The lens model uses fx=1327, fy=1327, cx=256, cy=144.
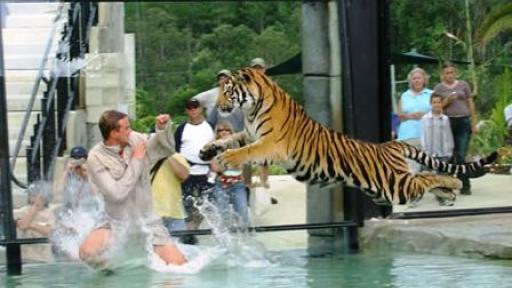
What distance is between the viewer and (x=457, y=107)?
37.3 ft

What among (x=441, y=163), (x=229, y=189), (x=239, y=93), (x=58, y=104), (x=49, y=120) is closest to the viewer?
(x=239, y=93)

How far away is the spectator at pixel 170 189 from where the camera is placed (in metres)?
10.6

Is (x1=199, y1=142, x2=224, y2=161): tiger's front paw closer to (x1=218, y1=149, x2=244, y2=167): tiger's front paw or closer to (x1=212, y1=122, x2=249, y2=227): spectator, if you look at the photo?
(x1=218, y1=149, x2=244, y2=167): tiger's front paw

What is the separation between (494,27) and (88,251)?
4.23 meters

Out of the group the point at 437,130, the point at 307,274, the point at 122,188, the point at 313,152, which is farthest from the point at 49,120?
the point at 437,130

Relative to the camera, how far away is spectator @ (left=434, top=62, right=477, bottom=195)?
1134cm

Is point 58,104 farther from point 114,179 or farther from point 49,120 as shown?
point 114,179

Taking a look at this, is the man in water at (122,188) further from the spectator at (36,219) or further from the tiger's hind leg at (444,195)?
the tiger's hind leg at (444,195)

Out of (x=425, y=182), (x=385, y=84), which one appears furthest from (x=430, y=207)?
(x=385, y=84)

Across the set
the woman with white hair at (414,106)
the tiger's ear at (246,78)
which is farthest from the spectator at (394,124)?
the tiger's ear at (246,78)

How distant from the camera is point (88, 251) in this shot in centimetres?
942

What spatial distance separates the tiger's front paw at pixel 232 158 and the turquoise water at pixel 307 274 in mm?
740

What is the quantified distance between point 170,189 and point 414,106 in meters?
2.22

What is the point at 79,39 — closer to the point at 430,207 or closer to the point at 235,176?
the point at 235,176
